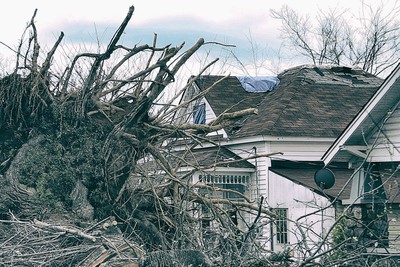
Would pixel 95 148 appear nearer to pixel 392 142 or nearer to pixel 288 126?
pixel 392 142

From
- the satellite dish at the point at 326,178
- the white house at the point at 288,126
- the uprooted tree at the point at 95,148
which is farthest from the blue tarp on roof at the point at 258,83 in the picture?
the uprooted tree at the point at 95,148

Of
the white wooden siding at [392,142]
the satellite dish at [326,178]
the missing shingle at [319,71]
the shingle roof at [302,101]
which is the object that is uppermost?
the missing shingle at [319,71]

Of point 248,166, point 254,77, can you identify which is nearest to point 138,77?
point 248,166

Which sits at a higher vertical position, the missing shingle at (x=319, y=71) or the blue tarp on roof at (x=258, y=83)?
the missing shingle at (x=319, y=71)

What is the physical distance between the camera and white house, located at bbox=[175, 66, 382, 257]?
18.9m

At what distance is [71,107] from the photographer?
10594 millimetres

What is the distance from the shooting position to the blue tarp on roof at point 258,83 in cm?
2295

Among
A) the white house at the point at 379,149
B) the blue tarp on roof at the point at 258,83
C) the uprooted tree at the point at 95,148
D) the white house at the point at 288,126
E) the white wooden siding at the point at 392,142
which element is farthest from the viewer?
the blue tarp on roof at the point at 258,83

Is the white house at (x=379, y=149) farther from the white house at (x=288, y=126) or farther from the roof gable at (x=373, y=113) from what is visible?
the white house at (x=288, y=126)

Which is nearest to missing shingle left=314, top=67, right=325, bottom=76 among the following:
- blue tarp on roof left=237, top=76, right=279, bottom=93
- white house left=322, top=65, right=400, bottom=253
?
blue tarp on roof left=237, top=76, right=279, bottom=93

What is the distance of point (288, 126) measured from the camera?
20.0 metres

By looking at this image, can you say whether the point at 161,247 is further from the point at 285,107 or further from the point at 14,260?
the point at 285,107

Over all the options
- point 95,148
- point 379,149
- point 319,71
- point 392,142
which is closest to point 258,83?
point 319,71

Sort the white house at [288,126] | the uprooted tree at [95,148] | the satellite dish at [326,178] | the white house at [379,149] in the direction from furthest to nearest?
the white house at [288,126]
the satellite dish at [326,178]
the white house at [379,149]
the uprooted tree at [95,148]
